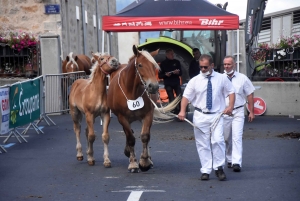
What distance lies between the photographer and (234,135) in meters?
11.8

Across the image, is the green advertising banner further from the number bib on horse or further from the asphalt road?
the number bib on horse

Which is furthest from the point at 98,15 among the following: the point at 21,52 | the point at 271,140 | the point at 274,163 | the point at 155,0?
the point at 274,163

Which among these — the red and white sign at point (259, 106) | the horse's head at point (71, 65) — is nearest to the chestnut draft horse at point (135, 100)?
the red and white sign at point (259, 106)

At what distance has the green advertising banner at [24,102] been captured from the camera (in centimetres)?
1590

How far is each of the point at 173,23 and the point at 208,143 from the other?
31.8 ft

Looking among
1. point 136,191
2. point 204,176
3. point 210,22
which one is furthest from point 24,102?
point 136,191

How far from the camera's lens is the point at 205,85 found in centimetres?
1070

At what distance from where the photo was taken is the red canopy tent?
791 inches

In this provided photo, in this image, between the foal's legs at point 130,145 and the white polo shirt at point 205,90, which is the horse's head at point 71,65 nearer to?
the foal's legs at point 130,145

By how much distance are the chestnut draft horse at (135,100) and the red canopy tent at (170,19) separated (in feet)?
26.6

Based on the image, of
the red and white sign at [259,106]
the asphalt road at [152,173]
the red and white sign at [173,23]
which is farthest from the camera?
the red and white sign at [259,106]

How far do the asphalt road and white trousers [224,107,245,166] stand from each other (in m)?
0.27

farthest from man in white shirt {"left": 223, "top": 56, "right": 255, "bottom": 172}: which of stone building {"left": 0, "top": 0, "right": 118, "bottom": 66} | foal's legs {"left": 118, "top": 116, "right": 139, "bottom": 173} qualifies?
stone building {"left": 0, "top": 0, "right": 118, "bottom": 66}

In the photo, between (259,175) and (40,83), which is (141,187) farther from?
(40,83)
